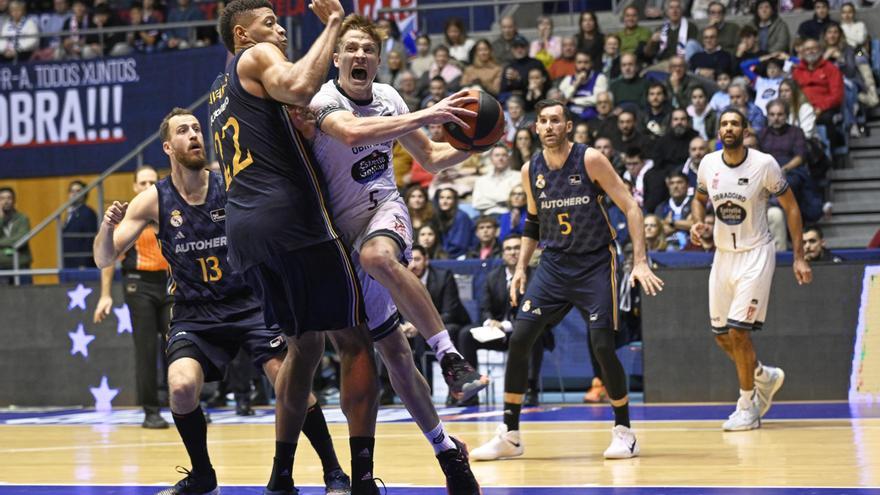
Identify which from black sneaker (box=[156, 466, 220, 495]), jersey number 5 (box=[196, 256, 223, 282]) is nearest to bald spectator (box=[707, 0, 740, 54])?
jersey number 5 (box=[196, 256, 223, 282])

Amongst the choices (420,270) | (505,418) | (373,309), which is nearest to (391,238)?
(373,309)

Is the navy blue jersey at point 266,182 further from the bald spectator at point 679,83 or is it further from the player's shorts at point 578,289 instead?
the bald spectator at point 679,83

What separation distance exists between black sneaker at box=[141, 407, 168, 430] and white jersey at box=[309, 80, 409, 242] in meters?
5.73

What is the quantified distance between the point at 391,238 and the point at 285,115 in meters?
0.72

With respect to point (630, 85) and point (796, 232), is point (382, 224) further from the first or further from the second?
point (630, 85)

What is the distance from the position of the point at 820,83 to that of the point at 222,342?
9.91m

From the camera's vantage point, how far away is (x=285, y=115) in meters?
5.97

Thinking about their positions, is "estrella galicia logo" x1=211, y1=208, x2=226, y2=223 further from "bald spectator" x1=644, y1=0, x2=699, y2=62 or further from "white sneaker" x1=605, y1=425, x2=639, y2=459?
"bald spectator" x1=644, y1=0, x2=699, y2=62

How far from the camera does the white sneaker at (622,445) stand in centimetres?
839

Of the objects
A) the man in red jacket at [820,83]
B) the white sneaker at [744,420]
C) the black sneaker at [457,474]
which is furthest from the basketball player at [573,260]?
the man in red jacket at [820,83]

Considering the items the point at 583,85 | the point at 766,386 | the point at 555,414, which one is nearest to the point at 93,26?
the point at 583,85

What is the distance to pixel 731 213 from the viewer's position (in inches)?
413

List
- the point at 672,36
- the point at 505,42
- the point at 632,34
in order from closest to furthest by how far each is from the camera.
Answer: the point at 672,36
the point at 632,34
the point at 505,42

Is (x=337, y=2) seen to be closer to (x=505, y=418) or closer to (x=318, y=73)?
(x=318, y=73)
